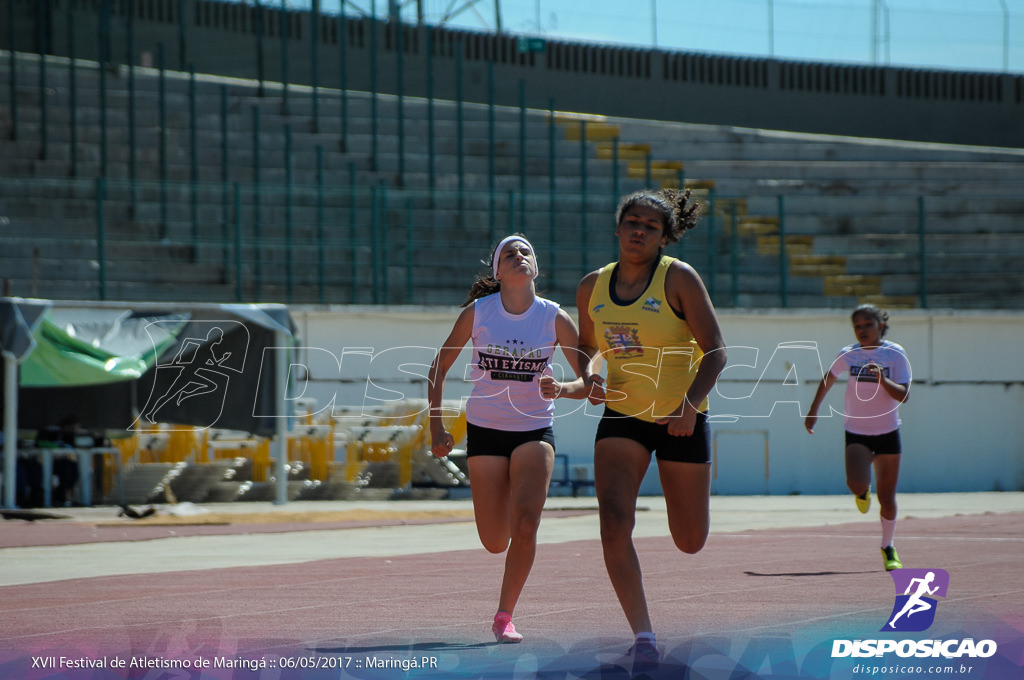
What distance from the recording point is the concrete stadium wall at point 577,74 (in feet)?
112

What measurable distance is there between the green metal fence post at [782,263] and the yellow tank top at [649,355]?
19.8 m

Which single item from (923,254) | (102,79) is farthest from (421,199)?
(923,254)

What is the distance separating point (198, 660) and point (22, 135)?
24397 mm

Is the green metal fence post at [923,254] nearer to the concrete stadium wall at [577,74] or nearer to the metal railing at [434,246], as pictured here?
the metal railing at [434,246]

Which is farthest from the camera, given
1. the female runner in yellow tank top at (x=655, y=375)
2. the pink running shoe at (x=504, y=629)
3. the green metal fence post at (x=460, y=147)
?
the green metal fence post at (x=460, y=147)

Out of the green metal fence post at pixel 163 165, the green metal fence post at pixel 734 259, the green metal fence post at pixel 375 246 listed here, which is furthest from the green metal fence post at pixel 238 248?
the green metal fence post at pixel 734 259

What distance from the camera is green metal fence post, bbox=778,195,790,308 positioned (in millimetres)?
25984

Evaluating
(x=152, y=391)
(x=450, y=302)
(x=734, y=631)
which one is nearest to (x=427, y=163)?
(x=450, y=302)

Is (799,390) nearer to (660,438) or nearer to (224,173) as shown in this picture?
(224,173)

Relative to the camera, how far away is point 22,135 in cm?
2822

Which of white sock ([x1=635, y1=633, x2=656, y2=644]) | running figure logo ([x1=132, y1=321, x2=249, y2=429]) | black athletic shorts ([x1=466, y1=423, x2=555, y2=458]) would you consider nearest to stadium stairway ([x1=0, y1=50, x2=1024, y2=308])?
running figure logo ([x1=132, y1=321, x2=249, y2=429])

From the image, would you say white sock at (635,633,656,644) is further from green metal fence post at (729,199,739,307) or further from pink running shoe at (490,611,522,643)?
green metal fence post at (729,199,739,307)

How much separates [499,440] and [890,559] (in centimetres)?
454

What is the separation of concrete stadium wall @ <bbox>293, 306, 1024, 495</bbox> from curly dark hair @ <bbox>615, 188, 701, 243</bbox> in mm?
16503
